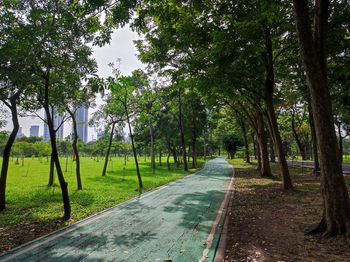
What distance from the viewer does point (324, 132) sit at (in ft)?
18.1

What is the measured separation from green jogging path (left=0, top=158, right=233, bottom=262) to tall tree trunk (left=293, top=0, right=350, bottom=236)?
254 centimetres

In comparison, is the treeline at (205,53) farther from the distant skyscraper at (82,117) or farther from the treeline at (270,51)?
the distant skyscraper at (82,117)

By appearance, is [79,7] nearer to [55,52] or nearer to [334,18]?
[55,52]

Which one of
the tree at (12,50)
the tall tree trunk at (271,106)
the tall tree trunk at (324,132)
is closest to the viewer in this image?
the tall tree trunk at (324,132)

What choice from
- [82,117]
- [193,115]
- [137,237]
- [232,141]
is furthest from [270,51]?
[232,141]

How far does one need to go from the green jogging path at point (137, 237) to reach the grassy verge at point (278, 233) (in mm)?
547

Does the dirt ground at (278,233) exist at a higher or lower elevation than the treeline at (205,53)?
lower

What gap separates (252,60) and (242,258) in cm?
813

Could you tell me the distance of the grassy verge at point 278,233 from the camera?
15.2 feet

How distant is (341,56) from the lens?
42.7ft

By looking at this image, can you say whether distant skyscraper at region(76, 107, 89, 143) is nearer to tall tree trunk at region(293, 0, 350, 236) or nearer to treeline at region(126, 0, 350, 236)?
treeline at region(126, 0, 350, 236)

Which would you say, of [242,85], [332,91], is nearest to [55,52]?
[242,85]

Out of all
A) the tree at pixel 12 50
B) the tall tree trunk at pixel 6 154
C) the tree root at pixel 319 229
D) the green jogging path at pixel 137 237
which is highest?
the tree at pixel 12 50

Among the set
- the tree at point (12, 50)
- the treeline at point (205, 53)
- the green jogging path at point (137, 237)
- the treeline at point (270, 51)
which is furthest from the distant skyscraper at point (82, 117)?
the green jogging path at point (137, 237)
